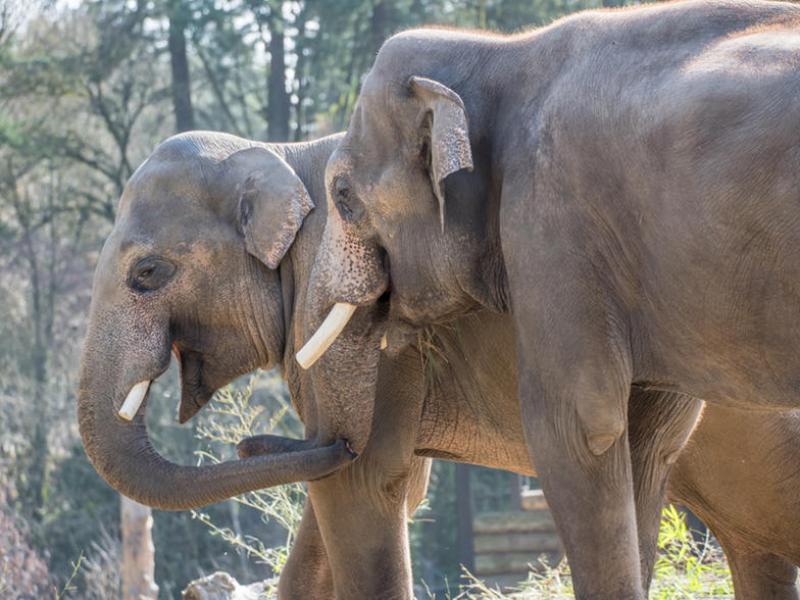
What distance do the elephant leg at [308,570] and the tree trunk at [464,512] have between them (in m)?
15.4

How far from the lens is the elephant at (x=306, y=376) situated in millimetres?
5059

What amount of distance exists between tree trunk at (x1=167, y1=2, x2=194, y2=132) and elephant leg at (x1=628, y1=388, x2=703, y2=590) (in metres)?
18.3

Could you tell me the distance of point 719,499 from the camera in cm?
538

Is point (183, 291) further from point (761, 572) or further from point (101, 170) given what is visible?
point (101, 170)

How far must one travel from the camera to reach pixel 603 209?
379 cm

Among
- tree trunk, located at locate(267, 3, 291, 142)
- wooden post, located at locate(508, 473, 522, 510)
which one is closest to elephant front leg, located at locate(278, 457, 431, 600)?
wooden post, located at locate(508, 473, 522, 510)

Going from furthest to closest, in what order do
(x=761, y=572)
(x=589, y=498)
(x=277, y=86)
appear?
1. (x=277, y=86)
2. (x=761, y=572)
3. (x=589, y=498)

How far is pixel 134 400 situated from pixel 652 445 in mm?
1748

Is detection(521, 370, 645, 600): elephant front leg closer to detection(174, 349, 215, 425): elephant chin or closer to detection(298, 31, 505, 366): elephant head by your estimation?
detection(298, 31, 505, 366): elephant head

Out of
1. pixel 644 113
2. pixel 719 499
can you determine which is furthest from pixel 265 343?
pixel 644 113

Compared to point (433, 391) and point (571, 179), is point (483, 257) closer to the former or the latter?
point (571, 179)

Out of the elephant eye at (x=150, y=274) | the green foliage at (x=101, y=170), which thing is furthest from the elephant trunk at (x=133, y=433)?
the green foliage at (x=101, y=170)

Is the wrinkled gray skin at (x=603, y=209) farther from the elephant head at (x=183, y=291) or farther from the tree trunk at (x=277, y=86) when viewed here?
the tree trunk at (x=277, y=86)

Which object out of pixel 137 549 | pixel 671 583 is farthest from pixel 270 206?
pixel 137 549
